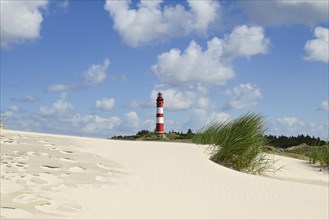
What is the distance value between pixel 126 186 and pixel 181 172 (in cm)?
171

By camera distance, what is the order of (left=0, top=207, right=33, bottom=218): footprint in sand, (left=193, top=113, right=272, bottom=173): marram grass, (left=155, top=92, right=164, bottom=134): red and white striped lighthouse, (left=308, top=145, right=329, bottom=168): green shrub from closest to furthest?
(left=0, top=207, right=33, bottom=218): footprint in sand
(left=193, top=113, right=272, bottom=173): marram grass
(left=308, top=145, right=329, bottom=168): green shrub
(left=155, top=92, right=164, bottom=134): red and white striped lighthouse

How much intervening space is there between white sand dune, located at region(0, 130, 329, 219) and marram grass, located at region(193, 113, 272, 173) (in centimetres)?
59

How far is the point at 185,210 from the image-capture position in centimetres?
799

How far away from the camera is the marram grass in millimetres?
12594

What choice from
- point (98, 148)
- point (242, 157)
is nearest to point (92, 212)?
point (98, 148)

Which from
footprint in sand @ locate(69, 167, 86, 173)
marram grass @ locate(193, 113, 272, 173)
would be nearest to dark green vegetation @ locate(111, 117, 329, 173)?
marram grass @ locate(193, 113, 272, 173)

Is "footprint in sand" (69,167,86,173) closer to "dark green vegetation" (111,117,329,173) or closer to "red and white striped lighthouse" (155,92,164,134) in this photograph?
"dark green vegetation" (111,117,329,173)

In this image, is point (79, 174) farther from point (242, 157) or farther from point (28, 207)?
point (242, 157)

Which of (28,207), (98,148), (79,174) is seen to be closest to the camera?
(28,207)

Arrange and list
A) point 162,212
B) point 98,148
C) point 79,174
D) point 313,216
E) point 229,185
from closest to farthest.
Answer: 1. point 162,212
2. point 313,216
3. point 79,174
4. point 229,185
5. point 98,148

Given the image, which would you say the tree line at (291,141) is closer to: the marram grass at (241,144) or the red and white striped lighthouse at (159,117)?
the red and white striped lighthouse at (159,117)

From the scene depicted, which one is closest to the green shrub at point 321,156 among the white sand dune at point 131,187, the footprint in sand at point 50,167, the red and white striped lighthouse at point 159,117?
the white sand dune at point 131,187

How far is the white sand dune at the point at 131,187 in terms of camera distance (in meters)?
7.58

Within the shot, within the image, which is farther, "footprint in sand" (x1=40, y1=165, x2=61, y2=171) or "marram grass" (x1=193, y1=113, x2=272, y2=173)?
"marram grass" (x1=193, y1=113, x2=272, y2=173)
